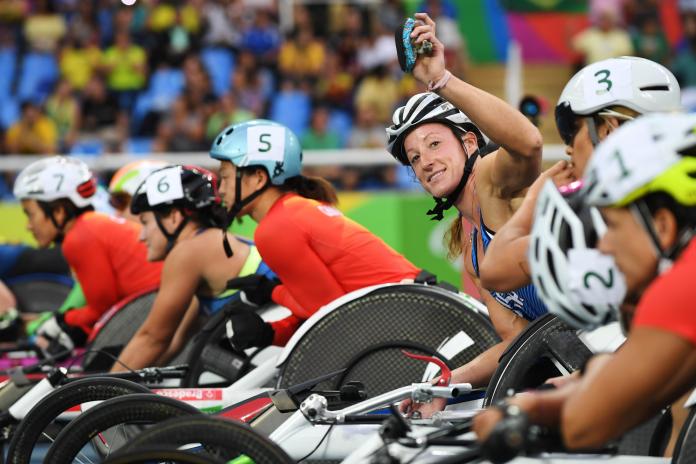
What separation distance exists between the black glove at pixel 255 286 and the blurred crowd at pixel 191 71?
855 cm

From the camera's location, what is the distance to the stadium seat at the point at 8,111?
→ 18.4 metres

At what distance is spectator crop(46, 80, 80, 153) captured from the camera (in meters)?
17.5

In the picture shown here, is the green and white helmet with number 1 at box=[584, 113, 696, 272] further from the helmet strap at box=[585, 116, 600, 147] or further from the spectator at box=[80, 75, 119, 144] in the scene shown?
the spectator at box=[80, 75, 119, 144]

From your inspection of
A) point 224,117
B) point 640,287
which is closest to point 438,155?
point 640,287

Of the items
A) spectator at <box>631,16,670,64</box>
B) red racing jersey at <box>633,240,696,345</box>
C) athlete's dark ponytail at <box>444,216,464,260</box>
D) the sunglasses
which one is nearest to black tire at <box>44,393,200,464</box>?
athlete's dark ponytail at <box>444,216,464,260</box>

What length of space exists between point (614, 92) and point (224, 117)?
40.2 ft

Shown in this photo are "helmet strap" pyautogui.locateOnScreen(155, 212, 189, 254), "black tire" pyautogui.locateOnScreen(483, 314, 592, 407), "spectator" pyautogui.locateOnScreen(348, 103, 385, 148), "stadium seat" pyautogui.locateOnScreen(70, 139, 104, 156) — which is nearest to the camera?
"black tire" pyautogui.locateOnScreen(483, 314, 592, 407)

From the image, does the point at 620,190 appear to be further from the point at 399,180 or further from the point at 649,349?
the point at 399,180

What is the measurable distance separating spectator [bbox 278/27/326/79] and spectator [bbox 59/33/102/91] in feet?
8.51

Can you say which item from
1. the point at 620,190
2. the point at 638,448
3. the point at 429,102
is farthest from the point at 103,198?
the point at 620,190

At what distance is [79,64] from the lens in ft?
62.4

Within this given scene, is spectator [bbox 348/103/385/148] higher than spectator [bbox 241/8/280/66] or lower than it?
lower

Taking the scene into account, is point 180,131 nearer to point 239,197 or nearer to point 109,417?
point 239,197

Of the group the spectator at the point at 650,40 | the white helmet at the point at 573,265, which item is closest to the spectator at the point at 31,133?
the spectator at the point at 650,40
